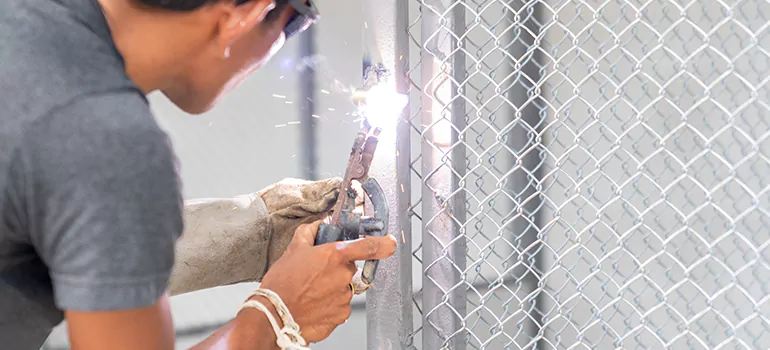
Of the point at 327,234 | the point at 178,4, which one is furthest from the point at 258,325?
the point at 178,4

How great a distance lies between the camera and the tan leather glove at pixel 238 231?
4.26 ft

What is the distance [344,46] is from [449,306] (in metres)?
2.14

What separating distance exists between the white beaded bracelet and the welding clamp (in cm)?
17

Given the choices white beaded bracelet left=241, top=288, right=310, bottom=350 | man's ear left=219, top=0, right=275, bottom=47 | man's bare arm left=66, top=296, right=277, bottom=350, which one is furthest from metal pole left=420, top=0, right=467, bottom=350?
man's bare arm left=66, top=296, right=277, bottom=350

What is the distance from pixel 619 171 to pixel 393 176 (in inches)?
75.9

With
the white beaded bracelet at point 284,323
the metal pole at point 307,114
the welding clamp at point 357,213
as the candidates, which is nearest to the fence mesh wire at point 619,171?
the welding clamp at point 357,213

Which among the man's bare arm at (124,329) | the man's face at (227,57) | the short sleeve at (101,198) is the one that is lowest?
the man's bare arm at (124,329)

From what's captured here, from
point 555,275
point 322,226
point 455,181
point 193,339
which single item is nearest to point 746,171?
point 555,275

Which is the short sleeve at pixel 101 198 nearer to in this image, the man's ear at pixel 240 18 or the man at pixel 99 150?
the man at pixel 99 150

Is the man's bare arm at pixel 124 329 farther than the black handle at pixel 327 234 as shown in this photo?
No

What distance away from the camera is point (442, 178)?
122 cm

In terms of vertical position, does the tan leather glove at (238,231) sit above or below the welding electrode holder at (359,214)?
below

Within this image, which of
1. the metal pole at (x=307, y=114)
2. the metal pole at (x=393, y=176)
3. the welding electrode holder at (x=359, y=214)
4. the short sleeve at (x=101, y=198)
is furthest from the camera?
the metal pole at (x=307, y=114)

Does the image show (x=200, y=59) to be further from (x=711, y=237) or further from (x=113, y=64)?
(x=711, y=237)
